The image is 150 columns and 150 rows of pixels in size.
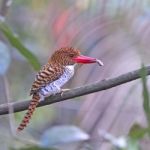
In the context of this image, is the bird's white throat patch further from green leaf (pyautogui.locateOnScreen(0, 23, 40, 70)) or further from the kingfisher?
green leaf (pyautogui.locateOnScreen(0, 23, 40, 70))

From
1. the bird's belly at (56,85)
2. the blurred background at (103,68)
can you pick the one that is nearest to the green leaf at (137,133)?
the blurred background at (103,68)

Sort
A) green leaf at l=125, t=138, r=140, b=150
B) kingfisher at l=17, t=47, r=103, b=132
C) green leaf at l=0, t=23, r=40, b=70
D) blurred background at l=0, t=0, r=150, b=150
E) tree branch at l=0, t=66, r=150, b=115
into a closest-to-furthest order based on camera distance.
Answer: tree branch at l=0, t=66, r=150, b=115 < kingfisher at l=17, t=47, r=103, b=132 < green leaf at l=0, t=23, r=40, b=70 < green leaf at l=125, t=138, r=140, b=150 < blurred background at l=0, t=0, r=150, b=150

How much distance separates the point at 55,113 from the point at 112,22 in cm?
140

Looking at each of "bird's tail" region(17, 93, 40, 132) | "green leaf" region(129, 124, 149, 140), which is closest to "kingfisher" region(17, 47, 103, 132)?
"bird's tail" region(17, 93, 40, 132)

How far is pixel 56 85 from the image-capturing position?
5.28 ft

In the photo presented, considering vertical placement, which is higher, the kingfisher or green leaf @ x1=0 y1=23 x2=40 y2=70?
green leaf @ x1=0 y1=23 x2=40 y2=70

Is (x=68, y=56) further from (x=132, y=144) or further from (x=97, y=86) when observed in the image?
(x=132, y=144)

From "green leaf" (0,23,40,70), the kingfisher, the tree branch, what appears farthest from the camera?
"green leaf" (0,23,40,70)

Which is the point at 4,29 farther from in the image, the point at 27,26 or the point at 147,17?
the point at 27,26

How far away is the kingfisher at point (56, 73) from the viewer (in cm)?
155

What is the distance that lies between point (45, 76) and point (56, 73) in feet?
0.10

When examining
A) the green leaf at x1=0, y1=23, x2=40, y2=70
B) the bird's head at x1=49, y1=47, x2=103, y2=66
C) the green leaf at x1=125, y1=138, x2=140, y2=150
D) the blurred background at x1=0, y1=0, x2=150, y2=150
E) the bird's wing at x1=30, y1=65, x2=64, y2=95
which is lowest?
the green leaf at x1=125, y1=138, x2=140, y2=150

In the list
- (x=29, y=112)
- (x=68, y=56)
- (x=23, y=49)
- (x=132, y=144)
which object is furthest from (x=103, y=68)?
(x=29, y=112)

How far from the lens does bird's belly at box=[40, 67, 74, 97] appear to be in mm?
1559
